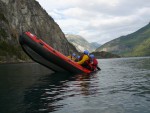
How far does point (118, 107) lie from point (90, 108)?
1428mm

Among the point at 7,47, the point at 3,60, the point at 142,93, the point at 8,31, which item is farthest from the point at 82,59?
the point at 8,31

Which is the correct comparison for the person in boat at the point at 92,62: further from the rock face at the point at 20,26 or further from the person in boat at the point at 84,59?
the rock face at the point at 20,26

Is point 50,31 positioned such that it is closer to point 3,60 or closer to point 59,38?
point 59,38

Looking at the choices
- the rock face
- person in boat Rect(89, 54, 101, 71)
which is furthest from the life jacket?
the rock face

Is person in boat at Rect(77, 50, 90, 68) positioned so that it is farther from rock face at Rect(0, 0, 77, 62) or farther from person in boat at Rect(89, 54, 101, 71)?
rock face at Rect(0, 0, 77, 62)

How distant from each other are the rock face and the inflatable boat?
68399 mm

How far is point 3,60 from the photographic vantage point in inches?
3930

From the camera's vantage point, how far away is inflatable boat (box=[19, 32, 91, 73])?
108 ft

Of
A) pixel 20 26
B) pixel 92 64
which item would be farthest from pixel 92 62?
pixel 20 26

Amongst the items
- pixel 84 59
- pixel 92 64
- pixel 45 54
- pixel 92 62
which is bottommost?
pixel 92 64

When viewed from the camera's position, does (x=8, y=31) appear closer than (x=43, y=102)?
No

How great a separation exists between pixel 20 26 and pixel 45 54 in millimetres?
114585

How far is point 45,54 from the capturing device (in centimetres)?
3303

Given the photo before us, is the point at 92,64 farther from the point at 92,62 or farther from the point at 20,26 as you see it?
the point at 20,26
